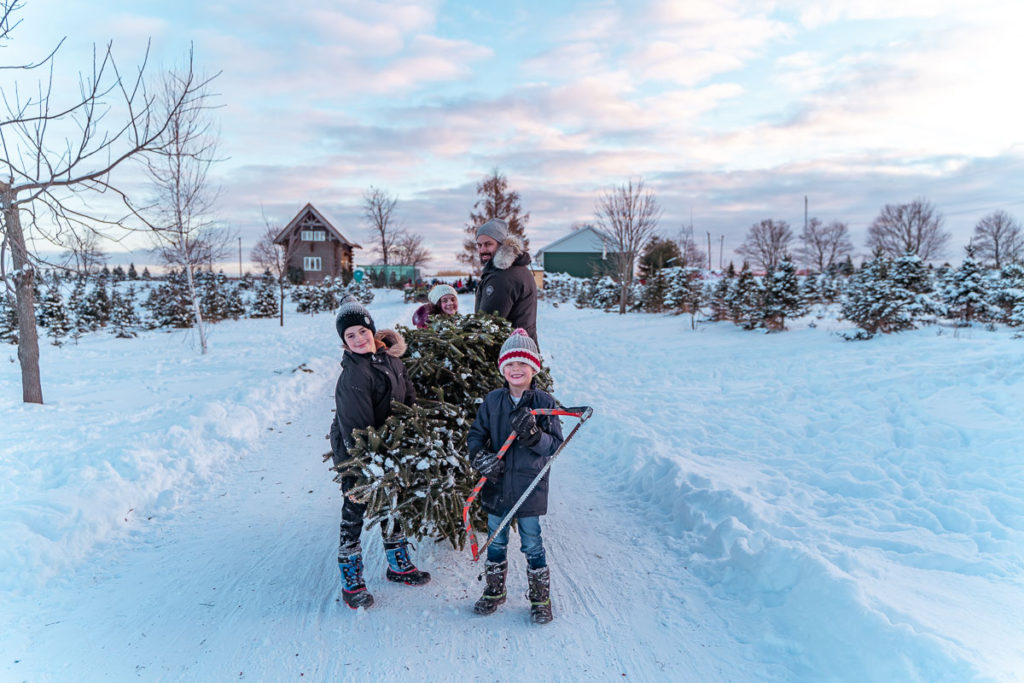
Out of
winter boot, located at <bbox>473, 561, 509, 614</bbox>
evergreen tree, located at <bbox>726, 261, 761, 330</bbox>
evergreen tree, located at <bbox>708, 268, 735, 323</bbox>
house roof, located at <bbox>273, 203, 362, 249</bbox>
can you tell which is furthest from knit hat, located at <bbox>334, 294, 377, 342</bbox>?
house roof, located at <bbox>273, 203, 362, 249</bbox>

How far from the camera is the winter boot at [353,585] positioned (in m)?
3.38

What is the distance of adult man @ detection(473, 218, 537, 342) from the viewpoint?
15.6 feet

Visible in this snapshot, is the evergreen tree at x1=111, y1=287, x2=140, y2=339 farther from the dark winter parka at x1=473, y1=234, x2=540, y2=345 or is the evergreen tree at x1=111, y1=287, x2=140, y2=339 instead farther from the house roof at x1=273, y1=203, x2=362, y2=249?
the dark winter parka at x1=473, y1=234, x2=540, y2=345

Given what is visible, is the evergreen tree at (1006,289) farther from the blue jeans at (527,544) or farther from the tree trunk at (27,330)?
the tree trunk at (27,330)

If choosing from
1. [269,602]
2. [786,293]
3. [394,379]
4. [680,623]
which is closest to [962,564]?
[680,623]

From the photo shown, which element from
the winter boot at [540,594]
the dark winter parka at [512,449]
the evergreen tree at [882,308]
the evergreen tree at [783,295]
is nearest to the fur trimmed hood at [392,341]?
the dark winter parka at [512,449]

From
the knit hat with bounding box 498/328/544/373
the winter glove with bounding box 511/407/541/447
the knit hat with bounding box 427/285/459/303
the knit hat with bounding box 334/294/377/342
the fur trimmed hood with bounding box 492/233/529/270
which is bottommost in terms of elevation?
the winter glove with bounding box 511/407/541/447

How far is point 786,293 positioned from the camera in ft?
52.2

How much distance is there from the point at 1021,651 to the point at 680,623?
5.57 feet

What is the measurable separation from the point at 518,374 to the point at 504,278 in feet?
5.38

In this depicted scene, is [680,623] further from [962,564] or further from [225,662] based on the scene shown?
[225,662]

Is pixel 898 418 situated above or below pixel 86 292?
below

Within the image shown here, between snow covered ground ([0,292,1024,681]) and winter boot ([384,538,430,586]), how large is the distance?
0.07 metres

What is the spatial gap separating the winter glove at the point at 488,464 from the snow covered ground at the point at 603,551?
38.0 inches
